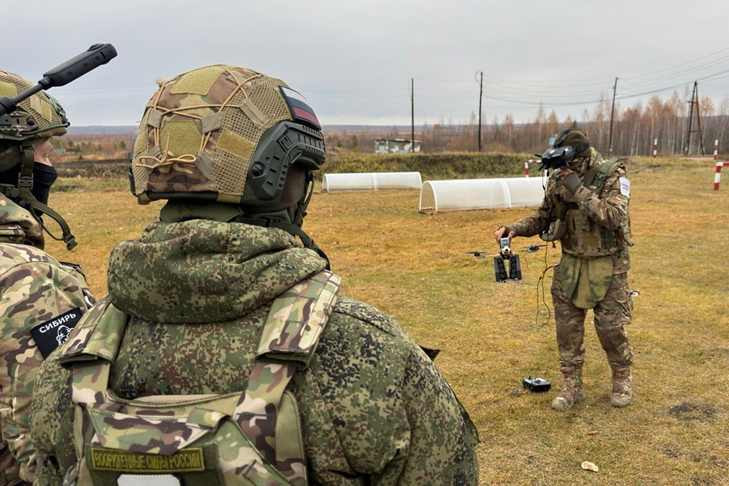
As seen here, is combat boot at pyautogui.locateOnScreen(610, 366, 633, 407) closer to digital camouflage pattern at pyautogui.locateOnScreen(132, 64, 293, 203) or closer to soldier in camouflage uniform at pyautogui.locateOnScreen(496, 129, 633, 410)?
soldier in camouflage uniform at pyautogui.locateOnScreen(496, 129, 633, 410)

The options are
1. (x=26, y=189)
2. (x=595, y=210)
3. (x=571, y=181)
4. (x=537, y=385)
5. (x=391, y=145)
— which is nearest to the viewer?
(x=26, y=189)

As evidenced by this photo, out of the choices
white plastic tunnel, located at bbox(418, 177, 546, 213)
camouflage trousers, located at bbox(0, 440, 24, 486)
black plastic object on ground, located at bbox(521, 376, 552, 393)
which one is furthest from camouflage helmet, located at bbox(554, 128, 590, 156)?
white plastic tunnel, located at bbox(418, 177, 546, 213)

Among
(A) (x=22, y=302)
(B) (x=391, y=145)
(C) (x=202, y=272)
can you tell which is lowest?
(A) (x=22, y=302)

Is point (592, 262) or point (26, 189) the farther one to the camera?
point (592, 262)

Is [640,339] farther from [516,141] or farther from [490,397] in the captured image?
[516,141]

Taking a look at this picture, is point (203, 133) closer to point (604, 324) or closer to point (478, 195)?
point (604, 324)

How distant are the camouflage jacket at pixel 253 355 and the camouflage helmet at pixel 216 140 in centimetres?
12

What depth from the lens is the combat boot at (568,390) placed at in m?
4.55

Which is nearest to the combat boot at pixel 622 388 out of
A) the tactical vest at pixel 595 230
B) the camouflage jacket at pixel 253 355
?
the tactical vest at pixel 595 230

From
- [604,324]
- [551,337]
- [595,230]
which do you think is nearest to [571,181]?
[595,230]

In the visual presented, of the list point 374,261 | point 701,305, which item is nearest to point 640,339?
point 701,305

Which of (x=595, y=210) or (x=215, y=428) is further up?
(x=595, y=210)

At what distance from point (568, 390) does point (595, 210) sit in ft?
4.97

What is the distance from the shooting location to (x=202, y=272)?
115 centimetres
